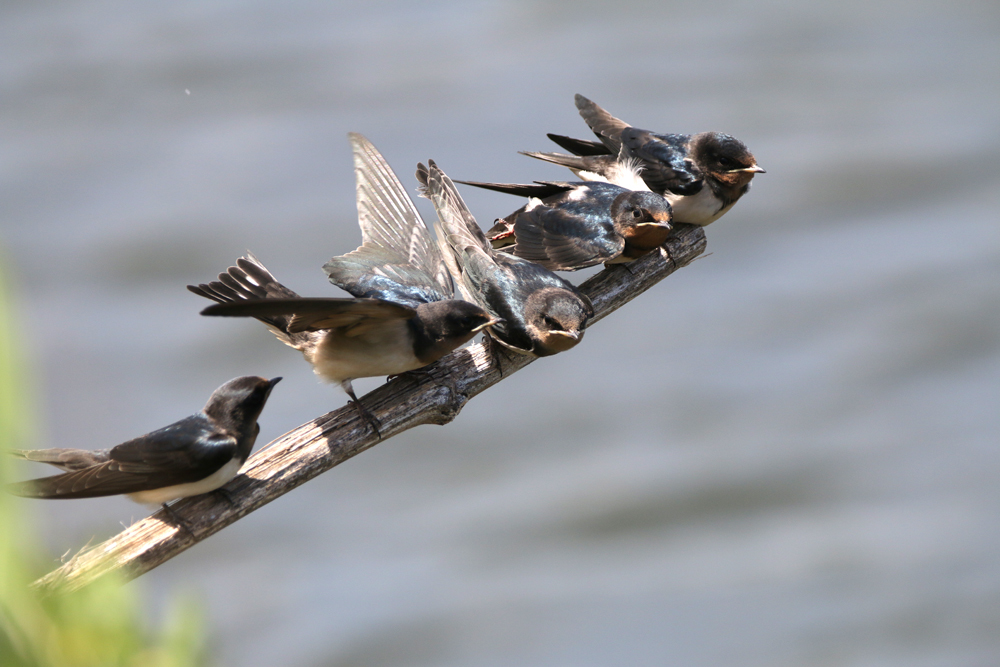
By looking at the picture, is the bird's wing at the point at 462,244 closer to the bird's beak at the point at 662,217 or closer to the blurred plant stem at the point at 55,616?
the bird's beak at the point at 662,217

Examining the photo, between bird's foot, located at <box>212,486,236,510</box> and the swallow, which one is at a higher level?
the swallow

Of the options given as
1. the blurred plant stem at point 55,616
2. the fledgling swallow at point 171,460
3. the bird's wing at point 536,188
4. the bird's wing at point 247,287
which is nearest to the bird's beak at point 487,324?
the bird's wing at point 247,287

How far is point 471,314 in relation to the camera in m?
2.85

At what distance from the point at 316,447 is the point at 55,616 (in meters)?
2.37

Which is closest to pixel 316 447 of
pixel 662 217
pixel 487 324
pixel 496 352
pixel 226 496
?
pixel 226 496

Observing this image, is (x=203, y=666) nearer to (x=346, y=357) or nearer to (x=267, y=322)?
(x=346, y=357)

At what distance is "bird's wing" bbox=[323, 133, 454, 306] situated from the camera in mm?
3133

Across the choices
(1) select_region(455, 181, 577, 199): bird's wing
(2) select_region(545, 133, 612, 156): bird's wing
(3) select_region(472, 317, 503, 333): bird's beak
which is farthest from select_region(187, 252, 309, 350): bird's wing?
(2) select_region(545, 133, 612, 156): bird's wing

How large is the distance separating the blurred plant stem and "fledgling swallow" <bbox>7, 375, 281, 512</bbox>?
Answer: 80.1 inches

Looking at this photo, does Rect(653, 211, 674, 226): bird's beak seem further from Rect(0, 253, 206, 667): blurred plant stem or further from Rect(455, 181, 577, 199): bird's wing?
Rect(0, 253, 206, 667): blurred plant stem

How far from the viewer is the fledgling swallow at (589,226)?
3.46 meters

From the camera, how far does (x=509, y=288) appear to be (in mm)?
3184

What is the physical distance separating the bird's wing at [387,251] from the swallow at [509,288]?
85mm

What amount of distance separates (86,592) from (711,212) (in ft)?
12.3
